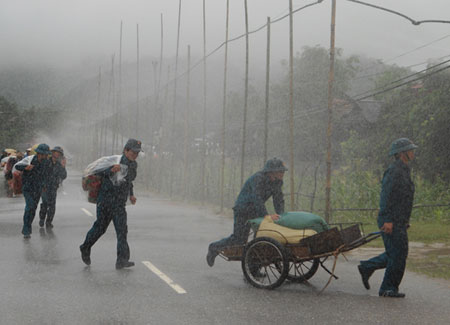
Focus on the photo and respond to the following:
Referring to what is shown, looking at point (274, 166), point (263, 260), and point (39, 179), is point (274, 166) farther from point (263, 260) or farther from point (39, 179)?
point (39, 179)

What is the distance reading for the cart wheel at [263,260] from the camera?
22.7 ft

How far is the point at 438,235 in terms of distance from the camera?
12.8 metres

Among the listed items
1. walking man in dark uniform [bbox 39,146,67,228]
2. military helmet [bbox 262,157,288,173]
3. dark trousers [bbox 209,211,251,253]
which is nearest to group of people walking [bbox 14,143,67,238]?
walking man in dark uniform [bbox 39,146,67,228]

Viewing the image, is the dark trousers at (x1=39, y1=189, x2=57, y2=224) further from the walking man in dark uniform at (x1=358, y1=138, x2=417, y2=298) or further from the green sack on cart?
the walking man in dark uniform at (x1=358, y1=138, x2=417, y2=298)

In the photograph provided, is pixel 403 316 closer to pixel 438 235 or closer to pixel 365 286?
pixel 365 286

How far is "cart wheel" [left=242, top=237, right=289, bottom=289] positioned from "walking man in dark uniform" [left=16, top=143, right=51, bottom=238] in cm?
600

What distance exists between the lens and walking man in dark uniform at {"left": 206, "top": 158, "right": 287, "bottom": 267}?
748 cm

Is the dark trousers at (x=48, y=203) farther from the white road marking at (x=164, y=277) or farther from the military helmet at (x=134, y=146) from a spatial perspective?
the military helmet at (x=134, y=146)

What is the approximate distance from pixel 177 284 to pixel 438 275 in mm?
3883

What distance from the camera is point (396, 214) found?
264 inches

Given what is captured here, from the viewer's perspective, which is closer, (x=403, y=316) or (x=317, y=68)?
(x=403, y=316)

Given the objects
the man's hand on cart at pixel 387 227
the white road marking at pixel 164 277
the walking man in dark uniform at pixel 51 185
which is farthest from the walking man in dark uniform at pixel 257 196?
the walking man in dark uniform at pixel 51 185

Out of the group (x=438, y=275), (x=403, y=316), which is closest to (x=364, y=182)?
(x=438, y=275)

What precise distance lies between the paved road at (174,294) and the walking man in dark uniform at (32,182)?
36.9 inches
